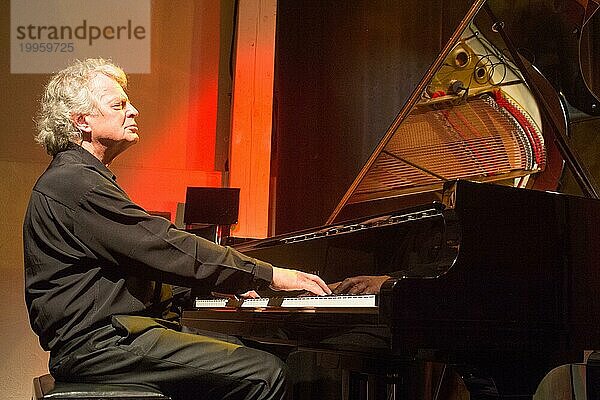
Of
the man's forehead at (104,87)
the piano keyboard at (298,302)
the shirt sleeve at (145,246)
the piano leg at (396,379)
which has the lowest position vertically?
the piano leg at (396,379)

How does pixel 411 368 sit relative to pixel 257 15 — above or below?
below

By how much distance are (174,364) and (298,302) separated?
0.39m

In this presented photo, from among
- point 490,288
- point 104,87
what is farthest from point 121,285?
point 490,288

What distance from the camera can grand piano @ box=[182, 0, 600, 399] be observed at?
6.19 feet

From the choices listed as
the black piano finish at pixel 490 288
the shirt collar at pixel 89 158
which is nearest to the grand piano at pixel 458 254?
the black piano finish at pixel 490 288

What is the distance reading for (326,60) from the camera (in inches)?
168

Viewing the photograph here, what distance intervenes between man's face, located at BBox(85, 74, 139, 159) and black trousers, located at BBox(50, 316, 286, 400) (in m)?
0.57

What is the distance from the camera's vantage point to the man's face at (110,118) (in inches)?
92.7

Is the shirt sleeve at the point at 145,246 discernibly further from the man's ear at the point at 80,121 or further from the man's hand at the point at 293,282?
the man's ear at the point at 80,121

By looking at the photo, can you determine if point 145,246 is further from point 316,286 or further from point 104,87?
point 104,87

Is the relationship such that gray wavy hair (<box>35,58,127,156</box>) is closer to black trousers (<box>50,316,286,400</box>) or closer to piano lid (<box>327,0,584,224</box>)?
black trousers (<box>50,316,286,400</box>)

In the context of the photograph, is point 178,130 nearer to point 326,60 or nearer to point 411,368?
point 326,60

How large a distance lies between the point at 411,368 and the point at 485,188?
0.66 meters

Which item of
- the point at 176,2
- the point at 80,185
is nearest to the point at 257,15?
the point at 176,2
